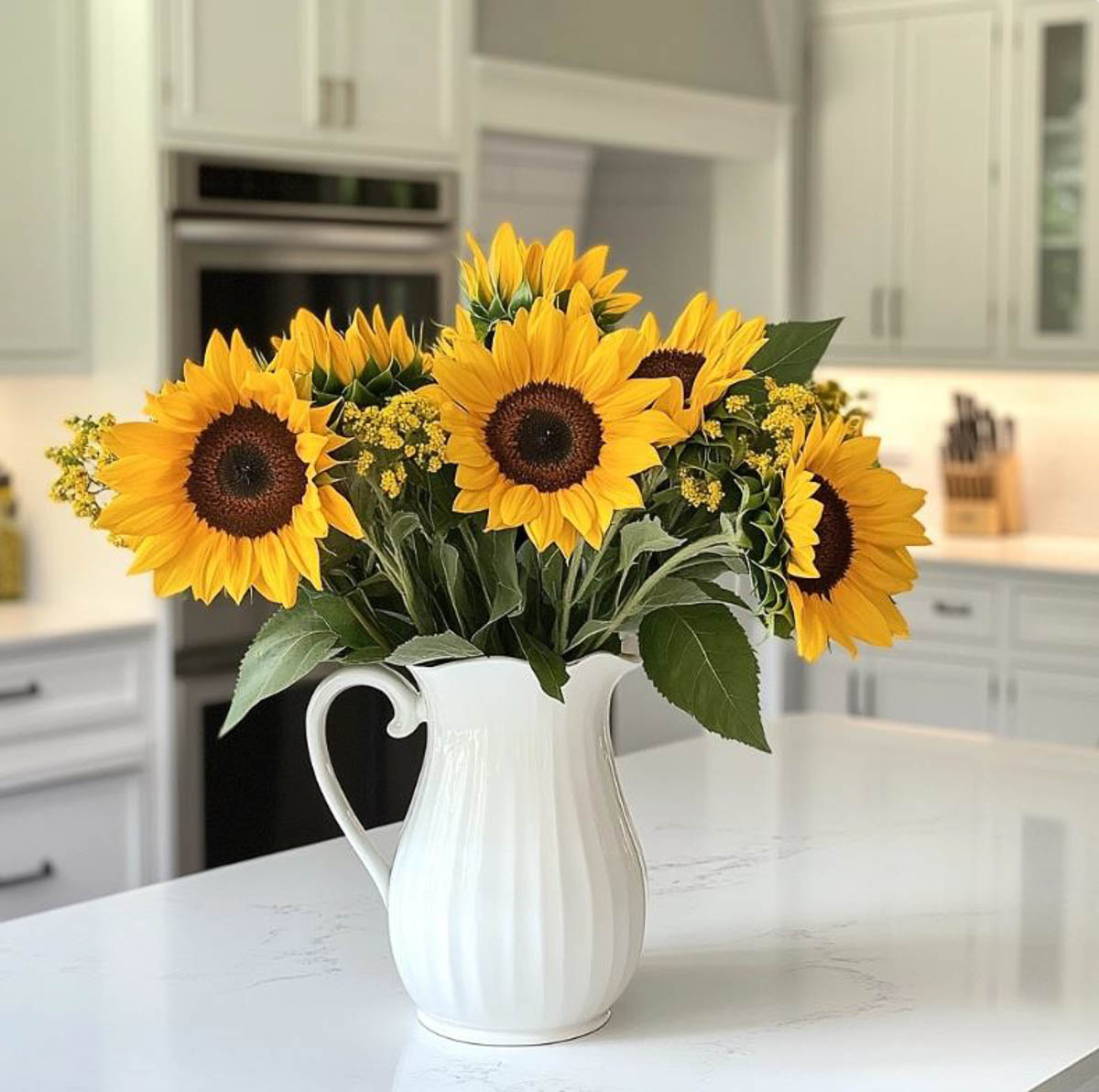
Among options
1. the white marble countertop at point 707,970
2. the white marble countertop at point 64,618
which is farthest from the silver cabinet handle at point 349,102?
the white marble countertop at point 707,970

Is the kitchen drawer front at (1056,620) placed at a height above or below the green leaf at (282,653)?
below

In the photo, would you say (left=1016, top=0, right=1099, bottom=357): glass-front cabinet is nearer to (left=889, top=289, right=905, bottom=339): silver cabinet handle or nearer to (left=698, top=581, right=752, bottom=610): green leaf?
(left=889, top=289, right=905, bottom=339): silver cabinet handle

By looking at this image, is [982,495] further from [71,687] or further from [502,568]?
[502,568]

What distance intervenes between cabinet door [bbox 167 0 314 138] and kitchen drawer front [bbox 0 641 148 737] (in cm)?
99

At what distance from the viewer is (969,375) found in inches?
209

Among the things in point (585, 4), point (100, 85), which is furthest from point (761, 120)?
point (100, 85)

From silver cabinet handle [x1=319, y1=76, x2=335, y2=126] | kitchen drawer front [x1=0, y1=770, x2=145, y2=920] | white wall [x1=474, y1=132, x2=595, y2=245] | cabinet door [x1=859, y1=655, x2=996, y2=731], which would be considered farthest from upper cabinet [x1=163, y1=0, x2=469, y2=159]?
cabinet door [x1=859, y1=655, x2=996, y2=731]

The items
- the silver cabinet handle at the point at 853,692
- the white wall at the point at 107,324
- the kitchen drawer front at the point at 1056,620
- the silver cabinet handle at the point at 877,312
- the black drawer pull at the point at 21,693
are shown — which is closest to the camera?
the black drawer pull at the point at 21,693

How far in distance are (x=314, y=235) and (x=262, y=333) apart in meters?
0.24

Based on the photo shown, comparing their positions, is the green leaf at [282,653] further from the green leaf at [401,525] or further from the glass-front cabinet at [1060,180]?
the glass-front cabinet at [1060,180]

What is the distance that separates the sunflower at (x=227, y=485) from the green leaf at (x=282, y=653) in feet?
0.31

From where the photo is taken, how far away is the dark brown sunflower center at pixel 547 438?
116cm

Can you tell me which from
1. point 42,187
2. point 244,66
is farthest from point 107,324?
point 244,66

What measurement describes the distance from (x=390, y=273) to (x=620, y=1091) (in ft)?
9.21
